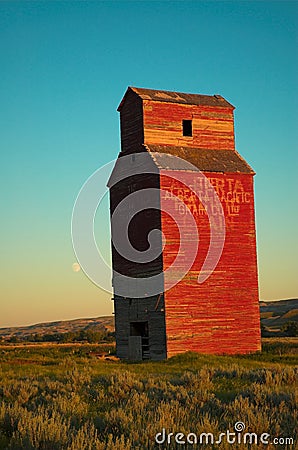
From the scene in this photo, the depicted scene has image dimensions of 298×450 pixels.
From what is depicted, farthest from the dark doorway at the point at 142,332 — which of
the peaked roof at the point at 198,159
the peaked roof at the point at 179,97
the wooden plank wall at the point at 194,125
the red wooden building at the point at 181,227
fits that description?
the peaked roof at the point at 179,97

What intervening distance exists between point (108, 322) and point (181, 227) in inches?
4306

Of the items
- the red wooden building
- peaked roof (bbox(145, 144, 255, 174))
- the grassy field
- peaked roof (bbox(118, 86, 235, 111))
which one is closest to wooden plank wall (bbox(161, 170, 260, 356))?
the red wooden building

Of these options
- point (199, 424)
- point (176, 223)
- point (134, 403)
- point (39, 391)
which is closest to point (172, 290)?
point (176, 223)

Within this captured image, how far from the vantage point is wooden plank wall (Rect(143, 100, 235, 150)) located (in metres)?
33.0

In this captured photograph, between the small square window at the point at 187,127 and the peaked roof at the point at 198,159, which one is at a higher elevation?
the small square window at the point at 187,127

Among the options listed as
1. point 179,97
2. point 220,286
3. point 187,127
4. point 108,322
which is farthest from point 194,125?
point 108,322

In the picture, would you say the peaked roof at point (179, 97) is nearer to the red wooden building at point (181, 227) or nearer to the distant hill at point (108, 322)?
the red wooden building at point (181, 227)

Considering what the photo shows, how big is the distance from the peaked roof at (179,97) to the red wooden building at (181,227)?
2.4 inches

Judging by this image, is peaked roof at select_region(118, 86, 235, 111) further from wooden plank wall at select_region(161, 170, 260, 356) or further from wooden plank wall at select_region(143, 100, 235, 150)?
wooden plank wall at select_region(161, 170, 260, 356)

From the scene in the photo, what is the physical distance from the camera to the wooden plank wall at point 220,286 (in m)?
30.8

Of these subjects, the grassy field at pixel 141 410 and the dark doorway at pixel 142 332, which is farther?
the dark doorway at pixel 142 332

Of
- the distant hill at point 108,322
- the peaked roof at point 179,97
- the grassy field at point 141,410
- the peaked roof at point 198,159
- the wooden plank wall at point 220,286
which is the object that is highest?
the peaked roof at point 179,97

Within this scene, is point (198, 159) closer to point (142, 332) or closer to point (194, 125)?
point (194, 125)

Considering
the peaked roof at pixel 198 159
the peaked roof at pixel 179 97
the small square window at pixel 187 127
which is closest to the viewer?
the peaked roof at pixel 198 159
